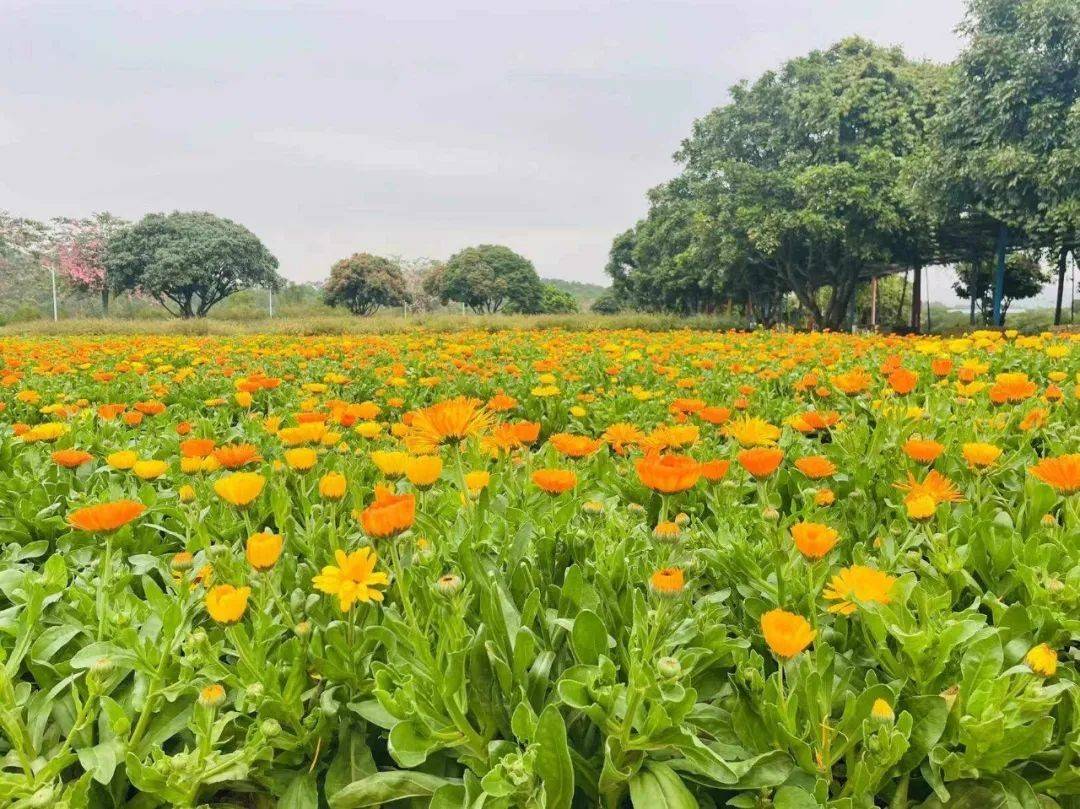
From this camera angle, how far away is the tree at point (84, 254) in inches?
1437

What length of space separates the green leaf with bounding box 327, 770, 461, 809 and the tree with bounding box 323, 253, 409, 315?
46.3 metres

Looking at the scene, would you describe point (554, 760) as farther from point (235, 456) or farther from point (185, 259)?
point (185, 259)

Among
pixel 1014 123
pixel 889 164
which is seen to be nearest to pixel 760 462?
pixel 1014 123

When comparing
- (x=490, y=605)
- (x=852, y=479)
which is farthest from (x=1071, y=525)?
(x=490, y=605)

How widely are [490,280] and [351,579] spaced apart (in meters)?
54.2

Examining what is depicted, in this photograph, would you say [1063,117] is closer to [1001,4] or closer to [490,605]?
[1001,4]

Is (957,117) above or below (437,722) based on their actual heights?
above

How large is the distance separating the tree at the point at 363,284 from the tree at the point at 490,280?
7.46 metres

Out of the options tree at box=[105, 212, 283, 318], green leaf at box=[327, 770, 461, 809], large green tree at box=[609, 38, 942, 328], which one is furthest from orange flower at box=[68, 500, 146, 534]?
tree at box=[105, 212, 283, 318]

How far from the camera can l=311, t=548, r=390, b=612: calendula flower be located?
34.0 inches

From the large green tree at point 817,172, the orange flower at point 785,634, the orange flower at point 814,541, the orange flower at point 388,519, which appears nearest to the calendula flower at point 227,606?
the orange flower at point 388,519

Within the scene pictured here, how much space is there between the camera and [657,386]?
12.0ft

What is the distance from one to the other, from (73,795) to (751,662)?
836 mm

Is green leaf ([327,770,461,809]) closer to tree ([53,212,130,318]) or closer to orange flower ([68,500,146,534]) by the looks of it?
orange flower ([68,500,146,534])
